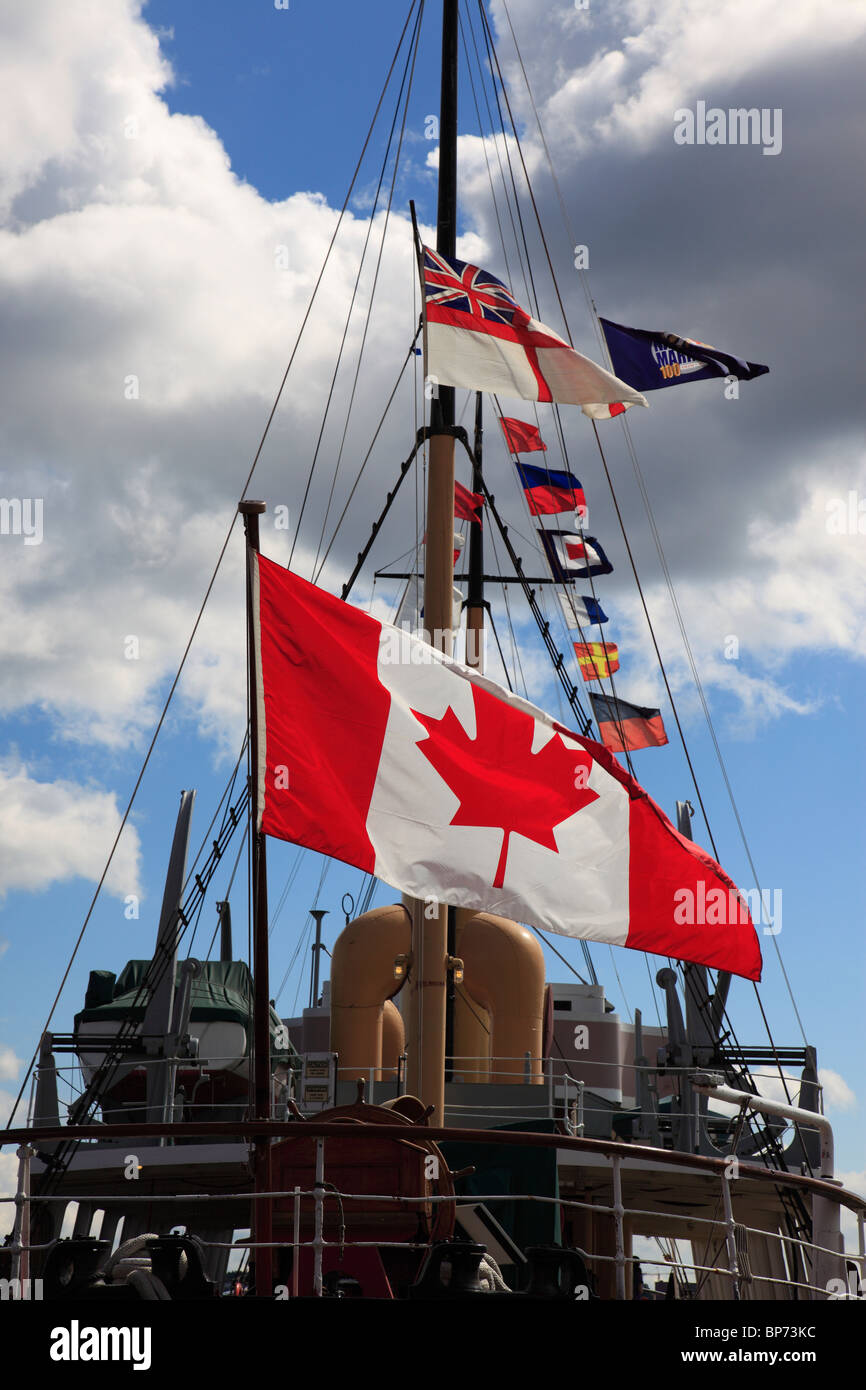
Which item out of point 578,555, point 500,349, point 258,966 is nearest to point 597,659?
point 578,555

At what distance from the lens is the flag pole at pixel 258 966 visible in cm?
800

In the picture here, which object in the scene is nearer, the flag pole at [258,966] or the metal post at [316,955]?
the flag pole at [258,966]

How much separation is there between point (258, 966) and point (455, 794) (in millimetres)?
2604

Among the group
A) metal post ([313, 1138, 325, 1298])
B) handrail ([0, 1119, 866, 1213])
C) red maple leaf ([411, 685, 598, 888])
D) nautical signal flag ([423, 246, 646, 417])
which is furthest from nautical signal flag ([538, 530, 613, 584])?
metal post ([313, 1138, 325, 1298])

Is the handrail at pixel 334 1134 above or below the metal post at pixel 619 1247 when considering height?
above

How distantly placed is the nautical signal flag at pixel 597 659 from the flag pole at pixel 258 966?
49.4 ft

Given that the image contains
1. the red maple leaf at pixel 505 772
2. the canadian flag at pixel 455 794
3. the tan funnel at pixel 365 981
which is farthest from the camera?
the tan funnel at pixel 365 981

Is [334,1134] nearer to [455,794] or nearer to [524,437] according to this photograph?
[455,794]

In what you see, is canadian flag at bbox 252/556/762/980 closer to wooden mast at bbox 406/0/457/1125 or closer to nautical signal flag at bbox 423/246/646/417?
wooden mast at bbox 406/0/457/1125

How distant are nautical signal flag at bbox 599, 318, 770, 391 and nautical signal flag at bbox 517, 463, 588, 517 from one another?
8.69 m

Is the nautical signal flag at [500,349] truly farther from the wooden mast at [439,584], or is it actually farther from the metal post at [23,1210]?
the metal post at [23,1210]

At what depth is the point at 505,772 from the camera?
10820mm

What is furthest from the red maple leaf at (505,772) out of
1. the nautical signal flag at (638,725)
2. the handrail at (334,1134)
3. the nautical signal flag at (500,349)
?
the nautical signal flag at (638,725)
